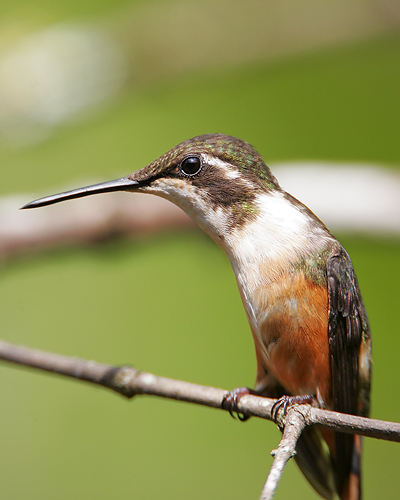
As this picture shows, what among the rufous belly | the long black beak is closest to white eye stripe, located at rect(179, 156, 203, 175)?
the long black beak

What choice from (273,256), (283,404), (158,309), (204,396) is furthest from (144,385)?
(158,309)

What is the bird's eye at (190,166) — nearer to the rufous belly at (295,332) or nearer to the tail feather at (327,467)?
the rufous belly at (295,332)

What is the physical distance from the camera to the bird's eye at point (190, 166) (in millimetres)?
1352

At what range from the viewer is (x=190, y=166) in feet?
4.45

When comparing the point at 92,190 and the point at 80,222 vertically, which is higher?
the point at 80,222

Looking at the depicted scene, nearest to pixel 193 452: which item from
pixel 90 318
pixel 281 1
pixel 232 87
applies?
pixel 90 318

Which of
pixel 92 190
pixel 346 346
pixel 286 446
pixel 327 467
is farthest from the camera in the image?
pixel 327 467

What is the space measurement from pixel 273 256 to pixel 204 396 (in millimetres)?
398

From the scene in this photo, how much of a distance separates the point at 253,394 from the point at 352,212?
131cm

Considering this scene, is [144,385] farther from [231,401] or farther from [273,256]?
[273,256]

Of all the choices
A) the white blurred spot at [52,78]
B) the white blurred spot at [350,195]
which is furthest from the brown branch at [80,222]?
the white blurred spot at [52,78]

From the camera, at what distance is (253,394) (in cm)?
161

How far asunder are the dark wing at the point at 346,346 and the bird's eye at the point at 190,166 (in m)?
0.39

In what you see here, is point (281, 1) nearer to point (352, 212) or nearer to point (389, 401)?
point (352, 212)
